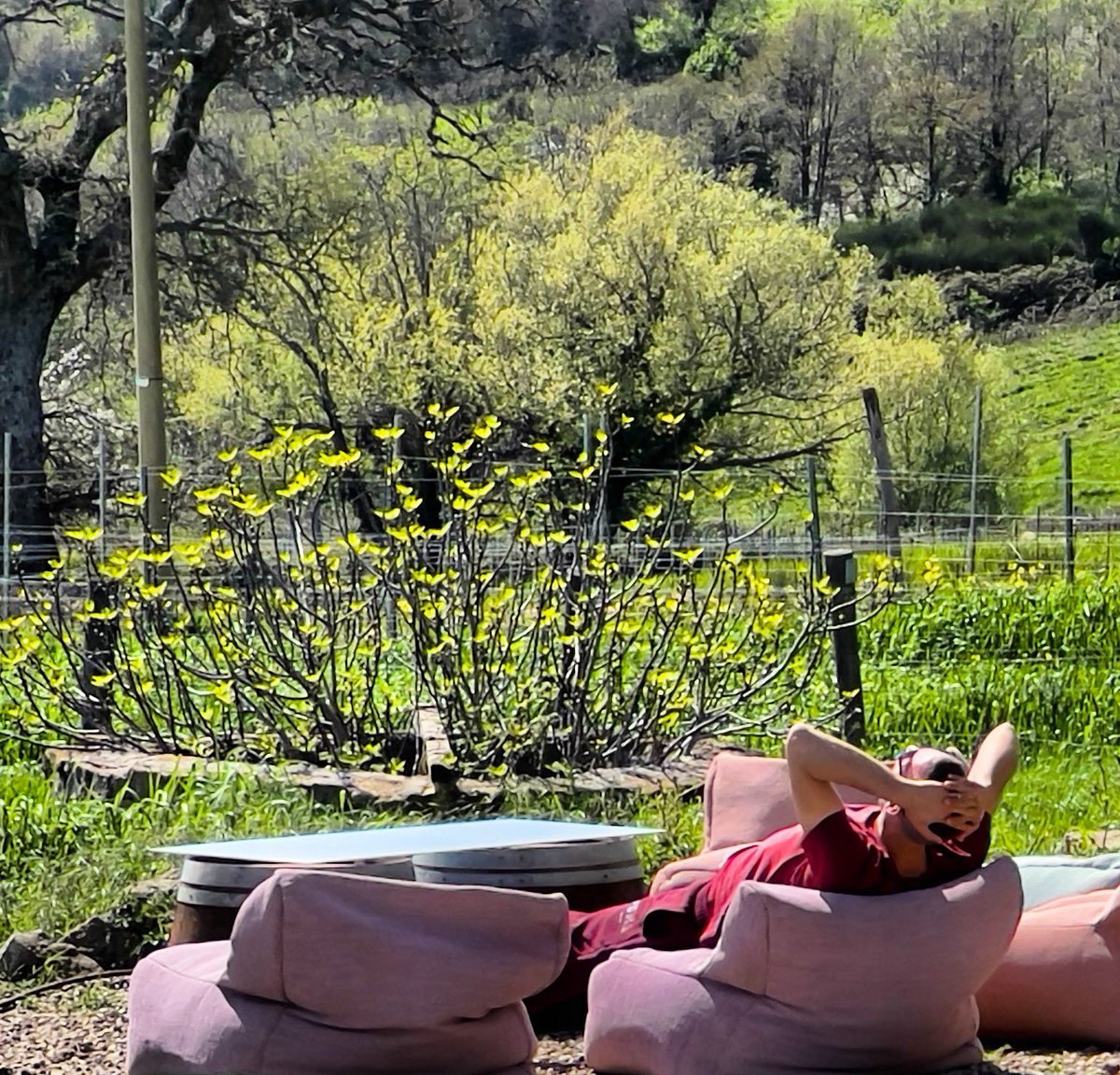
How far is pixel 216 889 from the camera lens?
462 centimetres

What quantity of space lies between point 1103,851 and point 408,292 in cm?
3345

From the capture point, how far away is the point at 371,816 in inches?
280

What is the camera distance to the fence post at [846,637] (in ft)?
28.9

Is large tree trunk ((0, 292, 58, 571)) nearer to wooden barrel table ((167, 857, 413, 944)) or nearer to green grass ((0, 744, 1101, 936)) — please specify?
green grass ((0, 744, 1101, 936))

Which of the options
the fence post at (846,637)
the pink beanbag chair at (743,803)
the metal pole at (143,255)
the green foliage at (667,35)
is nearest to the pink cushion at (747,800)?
the pink beanbag chair at (743,803)

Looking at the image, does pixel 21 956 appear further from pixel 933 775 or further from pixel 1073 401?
pixel 1073 401

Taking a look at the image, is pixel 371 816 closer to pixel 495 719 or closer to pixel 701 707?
pixel 495 719

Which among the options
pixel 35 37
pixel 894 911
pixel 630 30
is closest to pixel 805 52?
pixel 630 30

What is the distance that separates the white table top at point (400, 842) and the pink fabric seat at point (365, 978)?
365 mm

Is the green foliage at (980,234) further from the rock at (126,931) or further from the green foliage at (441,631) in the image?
the rock at (126,931)

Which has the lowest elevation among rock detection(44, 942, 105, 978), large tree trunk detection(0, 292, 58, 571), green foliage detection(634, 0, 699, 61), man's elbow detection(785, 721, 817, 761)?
rock detection(44, 942, 105, 978)

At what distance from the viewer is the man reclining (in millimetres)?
4160

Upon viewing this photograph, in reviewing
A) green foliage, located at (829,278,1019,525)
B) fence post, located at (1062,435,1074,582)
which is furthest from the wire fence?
green foliage, located at (829,278,1019,525)

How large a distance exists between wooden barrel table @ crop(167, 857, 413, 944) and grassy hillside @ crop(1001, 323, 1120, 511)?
54.2 meters
